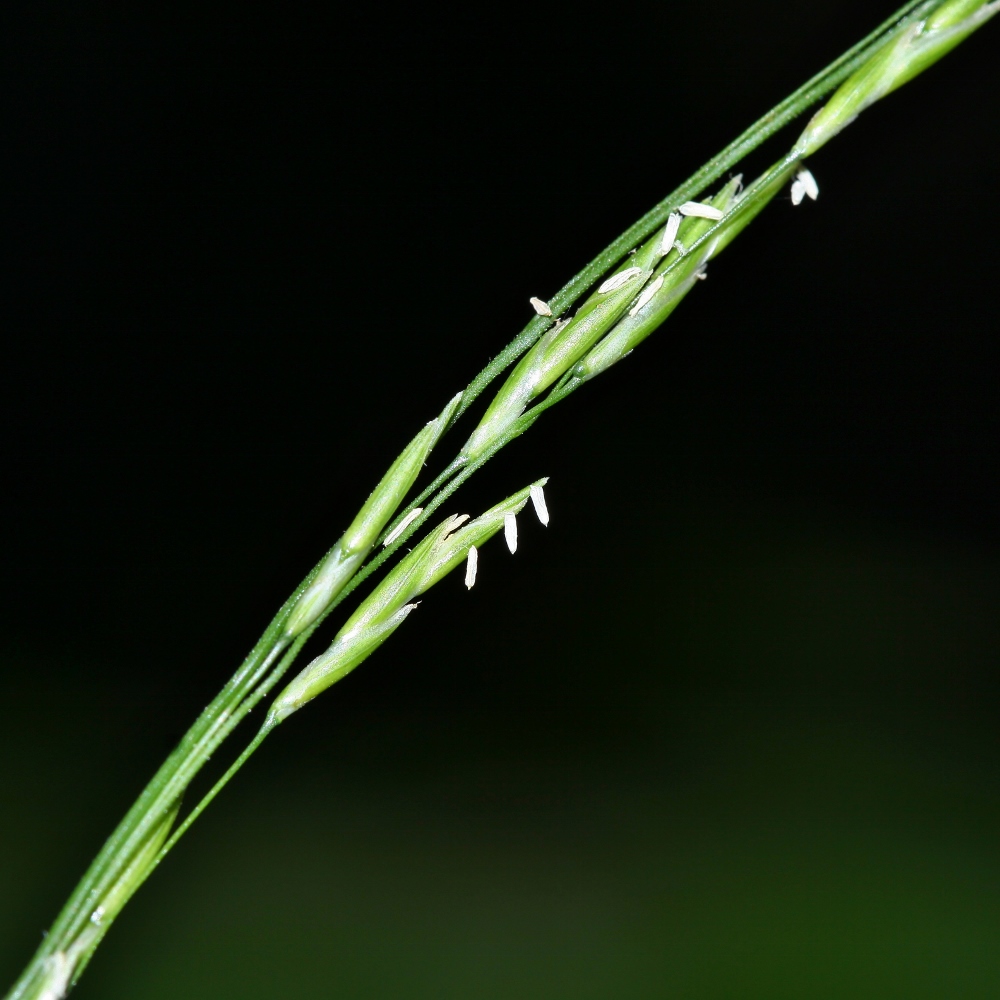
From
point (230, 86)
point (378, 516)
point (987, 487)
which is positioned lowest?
point (378, 516)

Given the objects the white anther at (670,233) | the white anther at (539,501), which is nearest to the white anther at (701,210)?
the white anther at (670,233)

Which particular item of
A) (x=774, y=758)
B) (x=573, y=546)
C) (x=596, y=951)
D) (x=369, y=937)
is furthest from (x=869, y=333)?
(x=369, y=937)

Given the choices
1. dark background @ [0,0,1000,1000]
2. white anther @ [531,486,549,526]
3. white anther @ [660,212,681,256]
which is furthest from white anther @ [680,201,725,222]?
dark background @ [0,0,1000,1000]

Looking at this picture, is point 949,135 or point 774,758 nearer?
point 774,758

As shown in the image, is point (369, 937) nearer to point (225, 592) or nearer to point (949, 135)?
point (225, 592)

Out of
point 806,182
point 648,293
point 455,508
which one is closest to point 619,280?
point 648,293

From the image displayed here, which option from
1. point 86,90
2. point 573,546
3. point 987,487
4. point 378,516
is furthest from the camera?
point 987,487

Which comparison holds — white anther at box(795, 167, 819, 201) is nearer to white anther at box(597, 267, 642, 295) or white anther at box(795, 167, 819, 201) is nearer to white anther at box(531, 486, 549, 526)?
white anther at box(597, 267, 642, 295)
